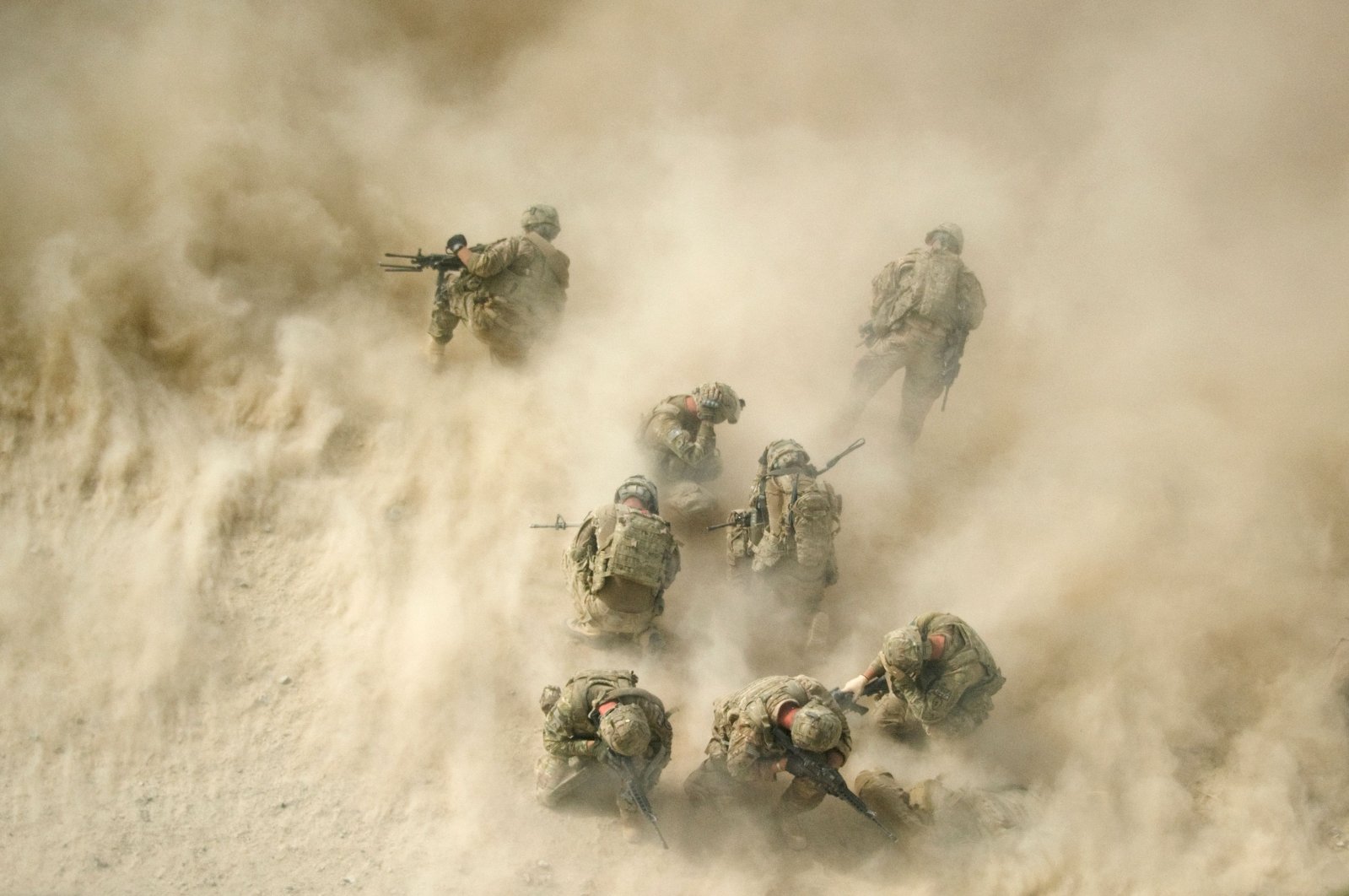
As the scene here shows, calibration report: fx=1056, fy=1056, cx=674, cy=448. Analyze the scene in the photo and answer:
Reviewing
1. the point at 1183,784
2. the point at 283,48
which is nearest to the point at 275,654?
the point at 1183,784

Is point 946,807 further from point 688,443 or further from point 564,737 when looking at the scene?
point 688,443

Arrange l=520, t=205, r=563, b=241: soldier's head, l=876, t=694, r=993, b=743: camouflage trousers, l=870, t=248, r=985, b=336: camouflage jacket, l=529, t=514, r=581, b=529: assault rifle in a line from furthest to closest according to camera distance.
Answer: l=520, t=205, r=563, b=241: soldier's head → l=870, t=248, r=985, b=336: camouflage jacket → l=529, t=514, r=581, b=529: assault rifle → l=876, t=694, r=993, b=743: camouflage trousers

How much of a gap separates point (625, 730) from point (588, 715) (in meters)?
0.44

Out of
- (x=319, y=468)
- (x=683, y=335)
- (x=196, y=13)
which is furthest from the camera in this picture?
(x=196, y=13)

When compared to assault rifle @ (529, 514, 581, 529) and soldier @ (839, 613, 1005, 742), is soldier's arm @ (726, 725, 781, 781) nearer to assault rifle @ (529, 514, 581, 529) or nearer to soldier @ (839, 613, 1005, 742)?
soldier @ (839, 613, 1005, 742)

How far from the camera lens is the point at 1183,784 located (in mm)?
7402

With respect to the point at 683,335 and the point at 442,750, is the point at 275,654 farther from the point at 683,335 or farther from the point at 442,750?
the point at 683,335

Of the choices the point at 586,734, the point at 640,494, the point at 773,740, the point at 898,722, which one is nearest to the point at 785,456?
the point at 640,494

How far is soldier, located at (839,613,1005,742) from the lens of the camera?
6977mm

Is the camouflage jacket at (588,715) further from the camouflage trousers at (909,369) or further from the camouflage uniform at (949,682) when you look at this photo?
the camouflage trousers at (909,369)

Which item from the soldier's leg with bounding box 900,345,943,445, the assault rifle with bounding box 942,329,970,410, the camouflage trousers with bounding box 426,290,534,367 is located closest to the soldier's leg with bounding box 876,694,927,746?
the soldier's leg with bounding box 900,345,943,445

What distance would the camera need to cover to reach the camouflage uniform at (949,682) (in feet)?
23.2

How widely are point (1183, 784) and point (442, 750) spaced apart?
514 cm

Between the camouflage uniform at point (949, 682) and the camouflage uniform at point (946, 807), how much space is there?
442 millimetres
